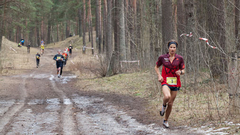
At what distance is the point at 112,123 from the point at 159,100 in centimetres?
295

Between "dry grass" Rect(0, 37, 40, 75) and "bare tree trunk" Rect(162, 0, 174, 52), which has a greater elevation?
"bare tree trunk" Rect(162, 0, 174, 52)

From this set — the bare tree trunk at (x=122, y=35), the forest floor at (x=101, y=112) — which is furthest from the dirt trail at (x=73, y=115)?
the bare tree trunk at (x=122, y=35)

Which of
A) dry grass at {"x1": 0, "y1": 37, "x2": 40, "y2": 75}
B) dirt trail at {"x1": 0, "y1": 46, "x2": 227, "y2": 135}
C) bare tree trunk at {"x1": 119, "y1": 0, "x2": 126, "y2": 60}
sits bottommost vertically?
dirt trail at {"x1": 0, "y1": 46, "x2": 227, "y2": 135}

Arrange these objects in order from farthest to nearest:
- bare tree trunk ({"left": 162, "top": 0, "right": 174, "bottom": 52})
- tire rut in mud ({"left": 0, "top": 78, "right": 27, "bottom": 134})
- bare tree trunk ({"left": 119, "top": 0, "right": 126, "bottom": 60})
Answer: bare tree trunk ({"left": 119, "top": 0, "right": 126, "bottom": 60}) → bare tree trunk ({"left": 162, "top": 0, "right": 174, "bottom": 52}) → tire rut in mud ({"left": 0, "top": 78, "right": 27, "bottom": 134})

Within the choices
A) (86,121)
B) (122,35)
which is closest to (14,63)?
(122,35)

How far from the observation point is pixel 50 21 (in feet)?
219

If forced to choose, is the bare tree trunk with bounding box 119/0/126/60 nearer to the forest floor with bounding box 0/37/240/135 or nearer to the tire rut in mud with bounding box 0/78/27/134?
the forest floor with bounding box 0/37/240/135

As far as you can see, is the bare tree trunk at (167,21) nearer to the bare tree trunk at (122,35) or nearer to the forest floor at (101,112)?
the forest floor at (101,112)

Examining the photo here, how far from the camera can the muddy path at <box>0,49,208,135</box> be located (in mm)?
6850

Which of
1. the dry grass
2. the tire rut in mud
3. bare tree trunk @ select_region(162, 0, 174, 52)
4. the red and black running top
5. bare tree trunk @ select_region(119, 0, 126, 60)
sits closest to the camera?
the red and black running top

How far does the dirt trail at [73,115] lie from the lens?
6.86 meters

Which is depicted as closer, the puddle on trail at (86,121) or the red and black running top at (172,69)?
the red and black running top at (172,69)

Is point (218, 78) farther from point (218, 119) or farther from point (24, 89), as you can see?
point (24, 89)

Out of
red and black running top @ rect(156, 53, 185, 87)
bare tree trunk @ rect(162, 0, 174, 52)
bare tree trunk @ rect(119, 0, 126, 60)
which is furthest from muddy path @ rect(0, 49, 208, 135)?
bare tree trunk @ rect(119, 0, 126, 60)
